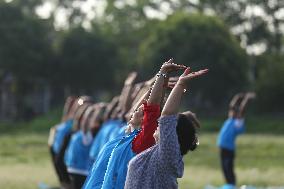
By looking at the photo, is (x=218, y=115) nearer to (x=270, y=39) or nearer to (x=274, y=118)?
(x=274, y=118)

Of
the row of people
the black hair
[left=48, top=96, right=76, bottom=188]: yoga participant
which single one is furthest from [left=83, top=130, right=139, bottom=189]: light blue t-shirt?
[left=48, top=96, right=76, bottom=188]: yoga participant

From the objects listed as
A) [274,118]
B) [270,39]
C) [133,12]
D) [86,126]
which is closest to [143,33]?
[133,12]

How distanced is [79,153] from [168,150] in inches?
273

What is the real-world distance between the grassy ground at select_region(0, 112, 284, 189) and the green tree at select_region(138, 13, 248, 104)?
6.51 m

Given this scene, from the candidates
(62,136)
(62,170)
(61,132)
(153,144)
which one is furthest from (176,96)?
(61,132)

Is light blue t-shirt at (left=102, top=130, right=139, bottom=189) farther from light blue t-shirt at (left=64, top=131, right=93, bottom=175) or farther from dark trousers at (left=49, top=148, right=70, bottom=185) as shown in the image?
dark trousers at (left=49, top=148, right=70, bottom=185)

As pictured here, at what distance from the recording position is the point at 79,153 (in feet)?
39.0

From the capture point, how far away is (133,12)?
71.2 m

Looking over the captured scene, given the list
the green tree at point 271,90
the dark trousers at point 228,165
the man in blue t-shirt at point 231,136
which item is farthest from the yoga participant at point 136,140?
the green tree at point 271,90

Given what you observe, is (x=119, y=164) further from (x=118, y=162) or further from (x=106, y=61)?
(x=106, y=61)

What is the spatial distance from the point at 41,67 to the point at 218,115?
12.8 meters

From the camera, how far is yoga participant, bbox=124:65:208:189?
508 centimetres

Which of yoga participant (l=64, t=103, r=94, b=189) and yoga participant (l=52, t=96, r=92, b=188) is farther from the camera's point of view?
Answer: yoga participant (l=52, t=96, r=92, b=188)

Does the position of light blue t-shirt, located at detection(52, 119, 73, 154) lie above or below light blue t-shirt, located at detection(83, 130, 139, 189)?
below
